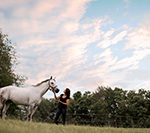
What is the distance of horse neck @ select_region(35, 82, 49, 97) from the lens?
11.9 m

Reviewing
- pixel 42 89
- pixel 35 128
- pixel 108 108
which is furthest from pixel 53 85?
pixel 108 108

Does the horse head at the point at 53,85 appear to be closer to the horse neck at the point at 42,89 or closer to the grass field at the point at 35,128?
the horse neck at the point at 42,89

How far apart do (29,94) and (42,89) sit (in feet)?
2.77

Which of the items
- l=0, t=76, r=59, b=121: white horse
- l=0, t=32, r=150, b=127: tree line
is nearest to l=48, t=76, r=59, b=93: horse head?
l=0, t=76, r=59, b=121: white horse

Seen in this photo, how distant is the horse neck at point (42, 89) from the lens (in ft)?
39.1

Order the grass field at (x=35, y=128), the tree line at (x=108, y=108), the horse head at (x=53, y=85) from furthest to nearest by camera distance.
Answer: the tree line at (x=108, y=108)
the horse head at (x=53, y=85)
the grass field at (x=35, y=128)

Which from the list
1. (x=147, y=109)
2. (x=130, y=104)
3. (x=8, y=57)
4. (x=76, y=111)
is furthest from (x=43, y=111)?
(x=8, y=57)

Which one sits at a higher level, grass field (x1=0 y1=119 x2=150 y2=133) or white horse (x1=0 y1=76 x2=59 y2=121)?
white horse (x1=0 y1=76 x2=59 y2=121)

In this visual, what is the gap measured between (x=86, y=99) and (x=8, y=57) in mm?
42027

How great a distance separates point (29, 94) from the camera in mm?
11750

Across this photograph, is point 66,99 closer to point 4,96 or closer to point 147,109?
point 4,96

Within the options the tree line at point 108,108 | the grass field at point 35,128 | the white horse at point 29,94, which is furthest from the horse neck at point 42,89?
the tree line at point 108,108

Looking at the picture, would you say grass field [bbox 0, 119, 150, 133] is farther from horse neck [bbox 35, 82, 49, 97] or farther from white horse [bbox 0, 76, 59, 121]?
horse neck [bbox 35, 82, 49, 97]

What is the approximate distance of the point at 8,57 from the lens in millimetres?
26703
